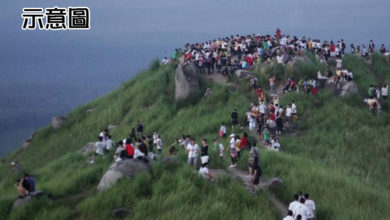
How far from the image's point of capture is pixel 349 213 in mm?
14508

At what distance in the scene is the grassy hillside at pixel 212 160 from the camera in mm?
14359

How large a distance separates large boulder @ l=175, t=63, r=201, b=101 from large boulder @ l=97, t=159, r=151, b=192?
49.7 feet

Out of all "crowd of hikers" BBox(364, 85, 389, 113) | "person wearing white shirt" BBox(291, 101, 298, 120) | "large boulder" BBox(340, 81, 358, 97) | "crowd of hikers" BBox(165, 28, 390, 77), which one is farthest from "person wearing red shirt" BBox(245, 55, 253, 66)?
"crowd of hikers" BBox(364, 85, 389, 113)

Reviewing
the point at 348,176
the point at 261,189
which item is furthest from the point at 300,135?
the point at 261,189

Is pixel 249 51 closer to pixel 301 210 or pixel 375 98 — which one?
pixel 375 98

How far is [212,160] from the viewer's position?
772 inches

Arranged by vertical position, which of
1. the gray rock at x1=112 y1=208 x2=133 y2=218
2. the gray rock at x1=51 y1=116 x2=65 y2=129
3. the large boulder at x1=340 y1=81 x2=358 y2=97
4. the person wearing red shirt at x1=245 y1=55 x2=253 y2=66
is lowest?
the gray rock at x1=51 y1=116 x2=65 y2=129

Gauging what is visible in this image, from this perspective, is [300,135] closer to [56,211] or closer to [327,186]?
[327,186]

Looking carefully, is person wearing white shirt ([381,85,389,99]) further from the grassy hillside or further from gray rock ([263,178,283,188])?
gray rock ([263,178,283,188])

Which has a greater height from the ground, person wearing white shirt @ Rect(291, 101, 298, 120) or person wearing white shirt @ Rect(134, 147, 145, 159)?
person wearing white shirt @ Rect(291, 101, 298, 120)

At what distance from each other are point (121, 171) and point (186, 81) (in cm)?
1619

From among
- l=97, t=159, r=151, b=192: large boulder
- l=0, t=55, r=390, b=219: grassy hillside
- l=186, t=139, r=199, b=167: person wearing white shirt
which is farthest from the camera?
l=186, t=139, r=199, b=167: person wearing white shirt

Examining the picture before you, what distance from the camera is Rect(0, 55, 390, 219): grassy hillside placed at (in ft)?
47.1

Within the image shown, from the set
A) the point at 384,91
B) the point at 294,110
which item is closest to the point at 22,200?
the point at 294,110
